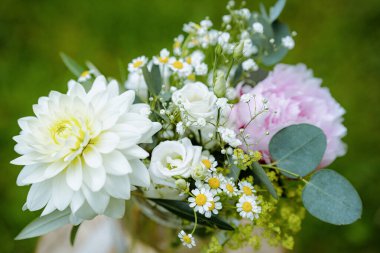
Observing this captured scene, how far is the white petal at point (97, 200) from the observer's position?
1.48 feet

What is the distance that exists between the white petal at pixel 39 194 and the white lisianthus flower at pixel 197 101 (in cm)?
16

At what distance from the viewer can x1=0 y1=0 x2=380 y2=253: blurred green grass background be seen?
141cm

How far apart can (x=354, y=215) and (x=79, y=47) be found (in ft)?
3.85

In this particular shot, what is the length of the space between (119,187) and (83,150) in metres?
0.05

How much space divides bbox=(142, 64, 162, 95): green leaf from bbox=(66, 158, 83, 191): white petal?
0.43ft

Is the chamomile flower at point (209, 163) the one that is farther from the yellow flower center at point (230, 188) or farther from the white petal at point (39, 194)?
the white petal at point (39, 194)

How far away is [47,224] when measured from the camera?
56cm

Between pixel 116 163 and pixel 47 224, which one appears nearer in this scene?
pixel 116 163

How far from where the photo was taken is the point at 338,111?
0.58 m

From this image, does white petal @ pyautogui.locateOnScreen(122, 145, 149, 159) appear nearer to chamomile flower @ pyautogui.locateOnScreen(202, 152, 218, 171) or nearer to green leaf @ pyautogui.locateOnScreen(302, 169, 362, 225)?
chamomile flower @ pyautogui.locateOnScreen(202, 152, 218, 171)

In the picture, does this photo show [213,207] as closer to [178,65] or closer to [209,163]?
[209,163]

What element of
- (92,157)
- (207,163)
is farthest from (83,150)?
(207,163)

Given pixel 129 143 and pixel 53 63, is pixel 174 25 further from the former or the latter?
pixel 129 143

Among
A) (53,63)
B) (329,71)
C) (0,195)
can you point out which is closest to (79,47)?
(53,63)
